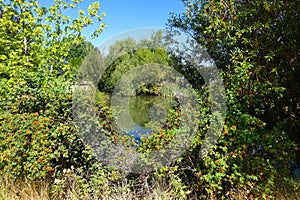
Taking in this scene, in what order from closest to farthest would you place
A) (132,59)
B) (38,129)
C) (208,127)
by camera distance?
(208,127)
(38,129)
(132,59)

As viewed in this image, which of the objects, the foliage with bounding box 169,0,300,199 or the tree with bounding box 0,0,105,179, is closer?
the foliage with bounding box 169,0,300,199

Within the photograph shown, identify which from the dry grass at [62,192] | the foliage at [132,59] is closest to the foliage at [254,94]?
the dry grass at [62,192]

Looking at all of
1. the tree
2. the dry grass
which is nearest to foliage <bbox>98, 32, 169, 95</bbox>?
the tree

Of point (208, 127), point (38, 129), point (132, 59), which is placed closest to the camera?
point (208, 127)

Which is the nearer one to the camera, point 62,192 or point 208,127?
point 208,127

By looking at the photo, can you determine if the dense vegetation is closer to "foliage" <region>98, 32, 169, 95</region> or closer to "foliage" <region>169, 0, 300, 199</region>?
"foliage" <region>169, 0, 300, 199</region>

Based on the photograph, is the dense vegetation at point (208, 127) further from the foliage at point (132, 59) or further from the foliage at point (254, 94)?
the foliage at point (132, 59)

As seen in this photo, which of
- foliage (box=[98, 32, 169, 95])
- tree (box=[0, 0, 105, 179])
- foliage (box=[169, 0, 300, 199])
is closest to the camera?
foliage (box=[169, 0, 300, 199])

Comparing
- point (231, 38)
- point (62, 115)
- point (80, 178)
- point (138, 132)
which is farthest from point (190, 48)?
point (80, 178)

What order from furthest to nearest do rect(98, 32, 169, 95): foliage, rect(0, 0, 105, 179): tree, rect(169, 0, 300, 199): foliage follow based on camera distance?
rect(98, 32, 169, 95): foliage, rect(0, 0, 105, 179): tree, rect(169, 0, 300, 199): foliage

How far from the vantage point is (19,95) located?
9.49 feet

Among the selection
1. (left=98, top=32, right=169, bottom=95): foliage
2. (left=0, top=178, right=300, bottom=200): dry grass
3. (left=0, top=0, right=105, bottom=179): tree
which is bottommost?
(left=0, top=178, right=300, bottom=200): dry grass

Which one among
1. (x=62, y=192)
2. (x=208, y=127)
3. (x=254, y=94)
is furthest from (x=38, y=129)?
(x=254, y=94)

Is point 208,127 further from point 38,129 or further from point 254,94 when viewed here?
point 38,129
